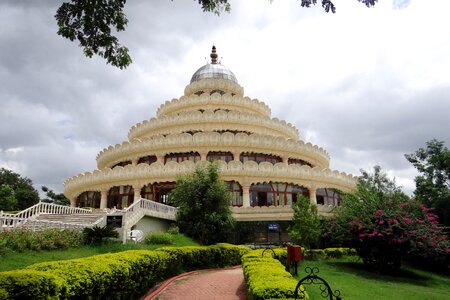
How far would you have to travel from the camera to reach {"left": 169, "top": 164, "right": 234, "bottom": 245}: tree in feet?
75.4

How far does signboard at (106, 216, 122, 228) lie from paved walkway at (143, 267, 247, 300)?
572 cm

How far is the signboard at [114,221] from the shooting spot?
21.1m

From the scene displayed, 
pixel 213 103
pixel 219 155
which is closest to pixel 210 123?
pixel 219 155

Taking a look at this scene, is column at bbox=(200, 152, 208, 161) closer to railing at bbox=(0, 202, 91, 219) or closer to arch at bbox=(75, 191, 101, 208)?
railing at bbox=(0, 202, 91, 219)

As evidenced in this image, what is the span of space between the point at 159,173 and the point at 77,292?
24.8m

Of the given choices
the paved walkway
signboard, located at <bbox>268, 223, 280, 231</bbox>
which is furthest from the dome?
the paved walkway

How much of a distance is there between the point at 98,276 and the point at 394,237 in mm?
17468

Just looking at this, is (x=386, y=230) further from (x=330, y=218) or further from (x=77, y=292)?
(x=77, y=292)

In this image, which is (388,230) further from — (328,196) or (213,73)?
(213,73)

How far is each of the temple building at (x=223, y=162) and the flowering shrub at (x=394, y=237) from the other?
23.9 feet

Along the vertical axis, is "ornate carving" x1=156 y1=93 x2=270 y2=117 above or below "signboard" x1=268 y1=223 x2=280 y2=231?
above

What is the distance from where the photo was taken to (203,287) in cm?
1448

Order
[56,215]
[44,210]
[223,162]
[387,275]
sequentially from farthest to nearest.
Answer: [223,162] → [44,210] → [56,215] → [387,275]

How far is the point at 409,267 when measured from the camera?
2653 cm
